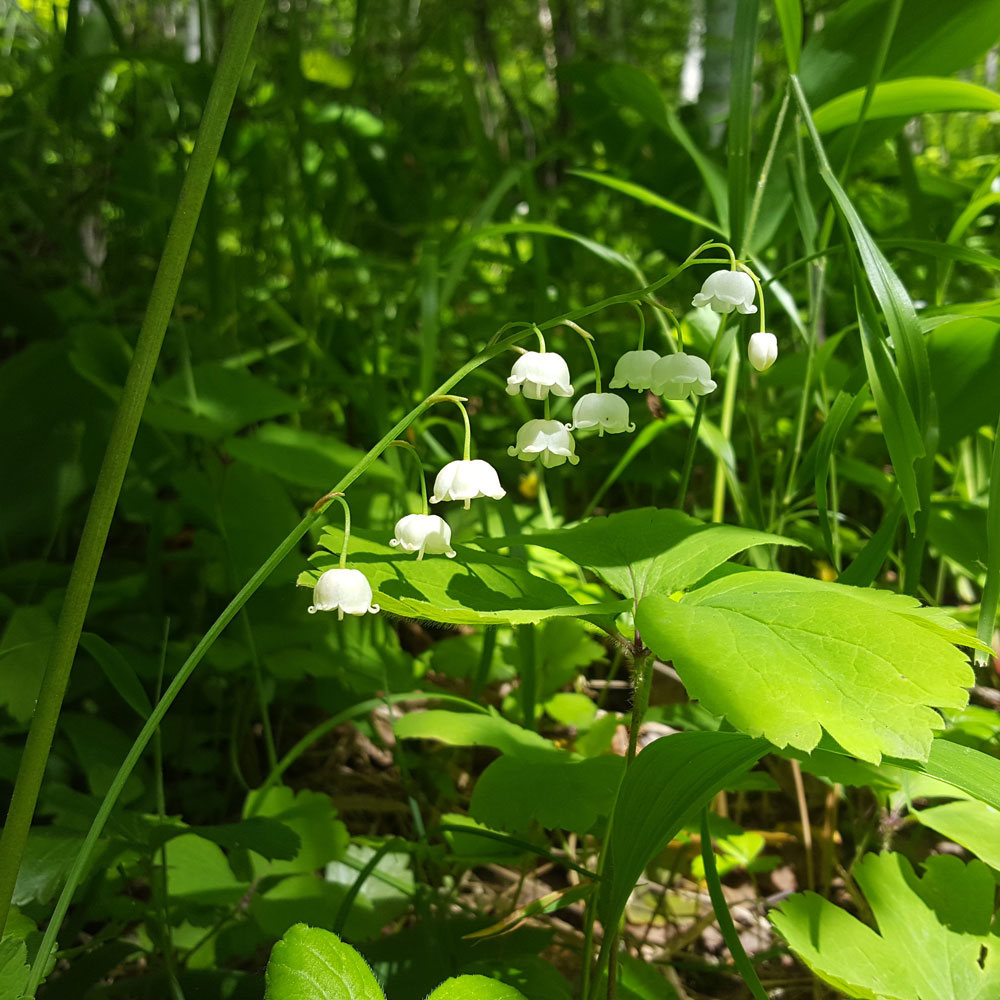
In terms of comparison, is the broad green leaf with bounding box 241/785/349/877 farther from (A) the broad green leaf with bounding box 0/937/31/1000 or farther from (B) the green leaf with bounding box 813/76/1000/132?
(B) the green leaf with bounding box 813/76/1000/132

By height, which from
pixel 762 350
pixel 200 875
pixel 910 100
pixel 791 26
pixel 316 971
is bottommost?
pixel 200 875

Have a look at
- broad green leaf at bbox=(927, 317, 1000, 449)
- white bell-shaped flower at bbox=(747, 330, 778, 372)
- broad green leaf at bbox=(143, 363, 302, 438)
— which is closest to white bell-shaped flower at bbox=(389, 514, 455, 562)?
white bell-shaped flower at bbox=(747, 330, 778, 372)

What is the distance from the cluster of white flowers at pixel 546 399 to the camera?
3.14ft

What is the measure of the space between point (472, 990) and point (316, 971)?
0.48 ft

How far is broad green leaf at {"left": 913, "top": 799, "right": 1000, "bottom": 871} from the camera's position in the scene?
3.46 feet

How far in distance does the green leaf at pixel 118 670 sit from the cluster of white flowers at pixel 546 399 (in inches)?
8.7

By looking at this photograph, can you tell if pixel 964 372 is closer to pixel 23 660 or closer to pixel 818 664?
pixel 818 664

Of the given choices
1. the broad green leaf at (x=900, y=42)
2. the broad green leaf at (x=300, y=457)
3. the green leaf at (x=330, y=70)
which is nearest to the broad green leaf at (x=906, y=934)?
the broad green leaf at (x=300, y=457)

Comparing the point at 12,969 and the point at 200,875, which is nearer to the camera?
the point at 12,969

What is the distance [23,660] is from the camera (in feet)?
4.28

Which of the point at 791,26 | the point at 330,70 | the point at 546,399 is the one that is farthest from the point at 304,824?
the point at 330,70

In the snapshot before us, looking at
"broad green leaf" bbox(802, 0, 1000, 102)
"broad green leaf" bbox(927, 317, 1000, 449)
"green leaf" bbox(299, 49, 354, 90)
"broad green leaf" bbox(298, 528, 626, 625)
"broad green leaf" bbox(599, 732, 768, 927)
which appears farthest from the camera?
"green leaf" bbox(299, 49, 354, 90)

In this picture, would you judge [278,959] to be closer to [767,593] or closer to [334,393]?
[767,593]

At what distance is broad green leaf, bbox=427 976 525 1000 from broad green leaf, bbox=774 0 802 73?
149 centimetres
